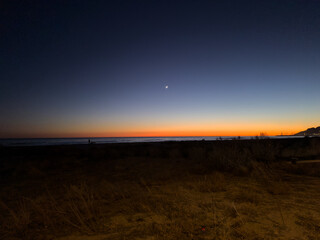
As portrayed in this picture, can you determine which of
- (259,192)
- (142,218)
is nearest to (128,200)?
(142,218)

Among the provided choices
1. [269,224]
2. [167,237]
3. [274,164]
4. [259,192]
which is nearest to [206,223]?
[167,237]

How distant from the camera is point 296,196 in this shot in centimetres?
430

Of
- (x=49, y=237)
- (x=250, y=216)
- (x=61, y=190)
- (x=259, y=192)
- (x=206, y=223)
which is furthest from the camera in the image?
(x=61, y=190)

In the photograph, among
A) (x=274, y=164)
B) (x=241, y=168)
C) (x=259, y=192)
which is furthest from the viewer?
(x=274, y=164)

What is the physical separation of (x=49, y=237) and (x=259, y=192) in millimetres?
4718

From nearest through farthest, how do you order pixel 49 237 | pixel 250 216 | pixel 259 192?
pixel 49 237, pixel 250 216, pixel 259 192

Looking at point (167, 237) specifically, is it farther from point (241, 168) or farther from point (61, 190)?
point (241, 168)

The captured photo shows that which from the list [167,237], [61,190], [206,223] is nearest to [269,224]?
[206,223]

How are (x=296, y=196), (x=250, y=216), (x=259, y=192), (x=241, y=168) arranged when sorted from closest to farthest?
(x=250, y=216)
(x=296, y=196)
(x=259, y=192)
(x=241, y=168)

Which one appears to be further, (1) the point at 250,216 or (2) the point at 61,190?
(2) the point at 61,190

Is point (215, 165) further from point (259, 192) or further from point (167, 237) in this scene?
point (167, 237)

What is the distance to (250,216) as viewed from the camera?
3271 mm

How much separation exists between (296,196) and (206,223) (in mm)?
2801

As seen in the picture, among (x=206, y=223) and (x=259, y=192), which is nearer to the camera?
(x=206, y=223)
